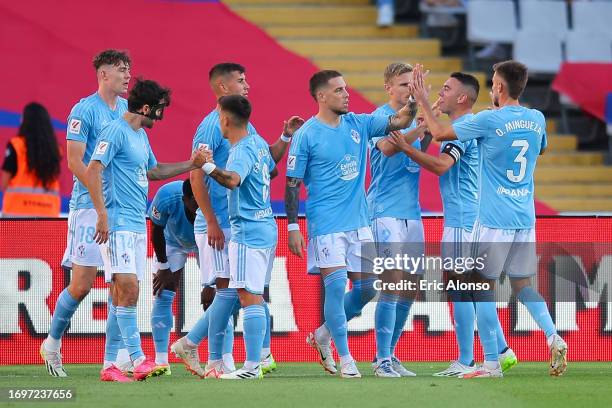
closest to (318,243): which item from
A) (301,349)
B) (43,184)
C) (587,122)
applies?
(301,349)

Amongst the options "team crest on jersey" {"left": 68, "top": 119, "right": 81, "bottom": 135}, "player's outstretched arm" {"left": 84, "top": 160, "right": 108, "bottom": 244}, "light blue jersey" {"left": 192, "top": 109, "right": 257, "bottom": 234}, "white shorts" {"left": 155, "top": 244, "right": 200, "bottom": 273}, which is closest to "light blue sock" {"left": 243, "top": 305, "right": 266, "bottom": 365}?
"light blue jersey" {"left": 192, "top": 109, "right": 257, "bottom": 234}

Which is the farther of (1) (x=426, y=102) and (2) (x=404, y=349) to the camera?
(2) (x=404, y=349)

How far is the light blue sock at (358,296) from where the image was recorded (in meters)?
9.48

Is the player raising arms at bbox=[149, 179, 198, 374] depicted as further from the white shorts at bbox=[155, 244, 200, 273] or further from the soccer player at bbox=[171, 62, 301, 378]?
the soccer player at bbox=[171, 62, 301, 378]

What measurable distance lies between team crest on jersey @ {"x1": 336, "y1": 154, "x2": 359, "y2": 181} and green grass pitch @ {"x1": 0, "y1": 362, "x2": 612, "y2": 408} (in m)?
1.40

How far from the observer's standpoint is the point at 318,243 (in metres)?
9.15

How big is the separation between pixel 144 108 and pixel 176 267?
1.56m

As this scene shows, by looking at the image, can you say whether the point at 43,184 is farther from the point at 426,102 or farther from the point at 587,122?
the point at 587,122

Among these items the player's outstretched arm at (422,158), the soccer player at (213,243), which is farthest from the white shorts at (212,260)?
the player's outstretched arm at (422,158)

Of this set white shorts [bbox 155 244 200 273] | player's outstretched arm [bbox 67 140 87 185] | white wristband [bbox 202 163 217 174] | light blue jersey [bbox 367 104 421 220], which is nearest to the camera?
white wristband [bbox 202 163 217 174]

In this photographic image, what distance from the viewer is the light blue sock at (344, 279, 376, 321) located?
948 centimetres

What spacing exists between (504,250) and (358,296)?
1157 mm

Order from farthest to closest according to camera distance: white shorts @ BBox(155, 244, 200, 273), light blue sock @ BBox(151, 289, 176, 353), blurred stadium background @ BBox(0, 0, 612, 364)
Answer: blurred stadium background @ BBox(0, 0, 612, 364) < white shorts @ BBox(155, 244, 200, 273) < light blue sock @ BBox(151, 289, 176, 353)

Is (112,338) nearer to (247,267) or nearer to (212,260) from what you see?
(212,260)
